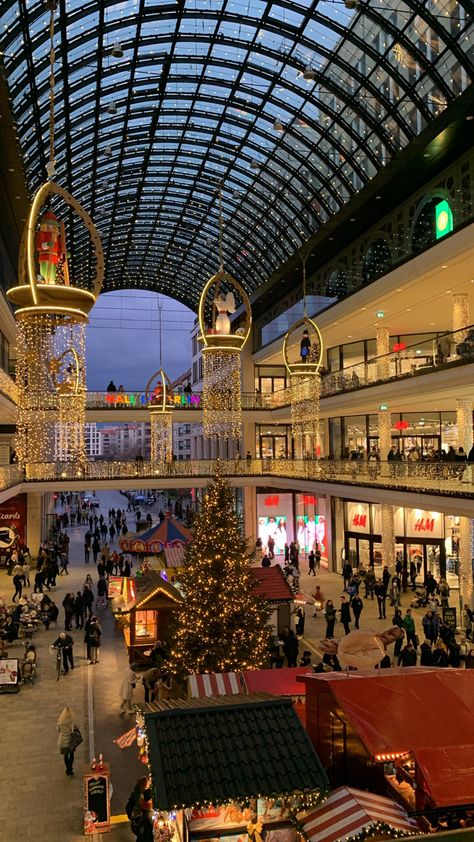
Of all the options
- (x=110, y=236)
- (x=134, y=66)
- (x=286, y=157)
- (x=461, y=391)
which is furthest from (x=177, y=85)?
(x=110, y=236)

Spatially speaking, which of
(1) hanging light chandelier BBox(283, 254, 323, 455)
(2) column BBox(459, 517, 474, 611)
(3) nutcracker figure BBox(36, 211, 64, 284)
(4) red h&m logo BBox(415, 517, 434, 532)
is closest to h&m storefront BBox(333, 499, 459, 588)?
(4) red h&m logo BBox(415, 517, 434, 532)

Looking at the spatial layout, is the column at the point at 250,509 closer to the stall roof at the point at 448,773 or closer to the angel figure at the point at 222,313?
the angel figure at the point at 222,313

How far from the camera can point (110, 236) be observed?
44.8 m

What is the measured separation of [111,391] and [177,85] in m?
18.3

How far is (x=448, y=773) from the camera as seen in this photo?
660 cm

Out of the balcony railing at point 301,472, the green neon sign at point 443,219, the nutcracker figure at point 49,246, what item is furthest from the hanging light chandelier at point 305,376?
the nutcracker figure at point 49,246

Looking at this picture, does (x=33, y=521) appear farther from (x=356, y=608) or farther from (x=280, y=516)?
(x=356, y=608)

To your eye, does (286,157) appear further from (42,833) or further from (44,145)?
(42,833)

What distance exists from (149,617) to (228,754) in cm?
1119

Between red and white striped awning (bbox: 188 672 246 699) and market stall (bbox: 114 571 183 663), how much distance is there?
19.4ft

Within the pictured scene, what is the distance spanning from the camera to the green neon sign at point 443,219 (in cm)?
1861

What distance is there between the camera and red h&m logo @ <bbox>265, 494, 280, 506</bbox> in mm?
38875

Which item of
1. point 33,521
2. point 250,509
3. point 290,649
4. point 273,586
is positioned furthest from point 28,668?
point 250,509

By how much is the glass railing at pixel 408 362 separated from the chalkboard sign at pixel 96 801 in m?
12.6
